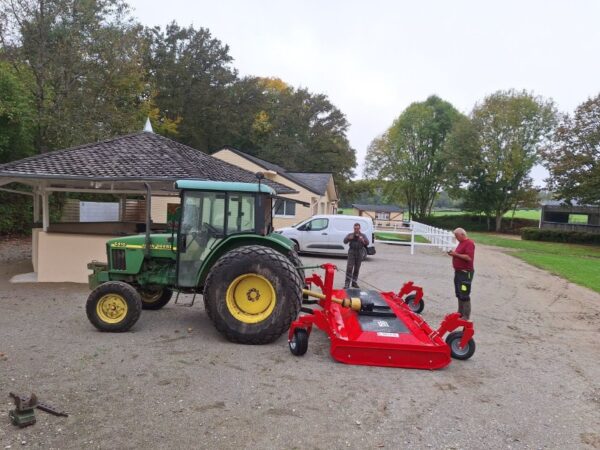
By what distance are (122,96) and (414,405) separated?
23.1 metres

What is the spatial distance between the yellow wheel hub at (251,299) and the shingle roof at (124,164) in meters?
4.07

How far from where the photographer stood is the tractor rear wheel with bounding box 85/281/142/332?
247 inches

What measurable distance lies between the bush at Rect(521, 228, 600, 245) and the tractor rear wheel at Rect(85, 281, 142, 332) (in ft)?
114

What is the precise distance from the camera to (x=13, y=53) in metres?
18.5

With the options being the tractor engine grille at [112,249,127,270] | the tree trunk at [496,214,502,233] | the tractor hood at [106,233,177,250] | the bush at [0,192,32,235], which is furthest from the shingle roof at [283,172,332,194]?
the tree trunk at [496,214,502,233]

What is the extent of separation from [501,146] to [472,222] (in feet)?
30.0

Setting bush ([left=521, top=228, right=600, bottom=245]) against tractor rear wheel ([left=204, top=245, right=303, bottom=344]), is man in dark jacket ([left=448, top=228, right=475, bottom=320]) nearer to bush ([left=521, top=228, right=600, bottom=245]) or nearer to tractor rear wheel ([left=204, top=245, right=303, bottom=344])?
tractor rear wheel ([left=204, top=245, right=303, bottom=344])

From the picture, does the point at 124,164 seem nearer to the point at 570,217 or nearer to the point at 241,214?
the point at 241,214

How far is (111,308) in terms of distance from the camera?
20.9 feet

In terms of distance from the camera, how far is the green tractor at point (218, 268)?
5.93 metres

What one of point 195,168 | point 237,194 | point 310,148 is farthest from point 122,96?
point 310,148

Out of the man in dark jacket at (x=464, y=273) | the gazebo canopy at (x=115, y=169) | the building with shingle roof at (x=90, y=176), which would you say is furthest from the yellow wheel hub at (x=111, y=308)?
the man in dark jacket at (x=464, y=273)

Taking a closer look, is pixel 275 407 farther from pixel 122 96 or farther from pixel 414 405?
Result: pixel 122 96

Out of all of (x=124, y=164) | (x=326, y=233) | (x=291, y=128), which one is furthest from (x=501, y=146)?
(x=124, y=164)
